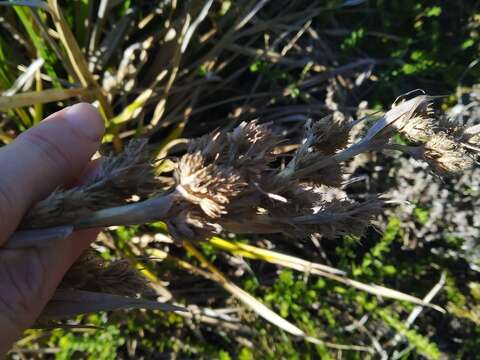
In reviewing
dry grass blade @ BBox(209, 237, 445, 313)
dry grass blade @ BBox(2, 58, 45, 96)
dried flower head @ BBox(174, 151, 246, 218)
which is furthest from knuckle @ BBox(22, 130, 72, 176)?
dry grass blade @ BBox(209, 237, 445, 313)

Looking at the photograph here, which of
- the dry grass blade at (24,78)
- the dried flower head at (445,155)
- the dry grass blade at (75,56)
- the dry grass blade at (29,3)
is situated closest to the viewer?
the dried flower head at (445,155)

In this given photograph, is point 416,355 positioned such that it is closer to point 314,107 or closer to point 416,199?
point 416,199

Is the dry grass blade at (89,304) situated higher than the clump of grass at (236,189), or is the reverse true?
the clump of grass at (236,189)

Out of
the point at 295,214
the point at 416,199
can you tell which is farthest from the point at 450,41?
the point at 295,214

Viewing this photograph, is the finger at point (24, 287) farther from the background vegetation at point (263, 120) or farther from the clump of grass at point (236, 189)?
the background vegetation at point (263, 120)

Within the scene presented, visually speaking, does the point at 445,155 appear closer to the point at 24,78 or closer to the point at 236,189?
the point at 236,189

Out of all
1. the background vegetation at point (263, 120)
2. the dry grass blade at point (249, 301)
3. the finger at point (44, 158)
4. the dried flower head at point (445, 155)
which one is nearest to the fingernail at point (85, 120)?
the finger at point (44, 158)

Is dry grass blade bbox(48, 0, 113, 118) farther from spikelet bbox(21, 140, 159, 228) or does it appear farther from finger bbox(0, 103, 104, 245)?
spikelet bbox(21, 140, 159, 228)
